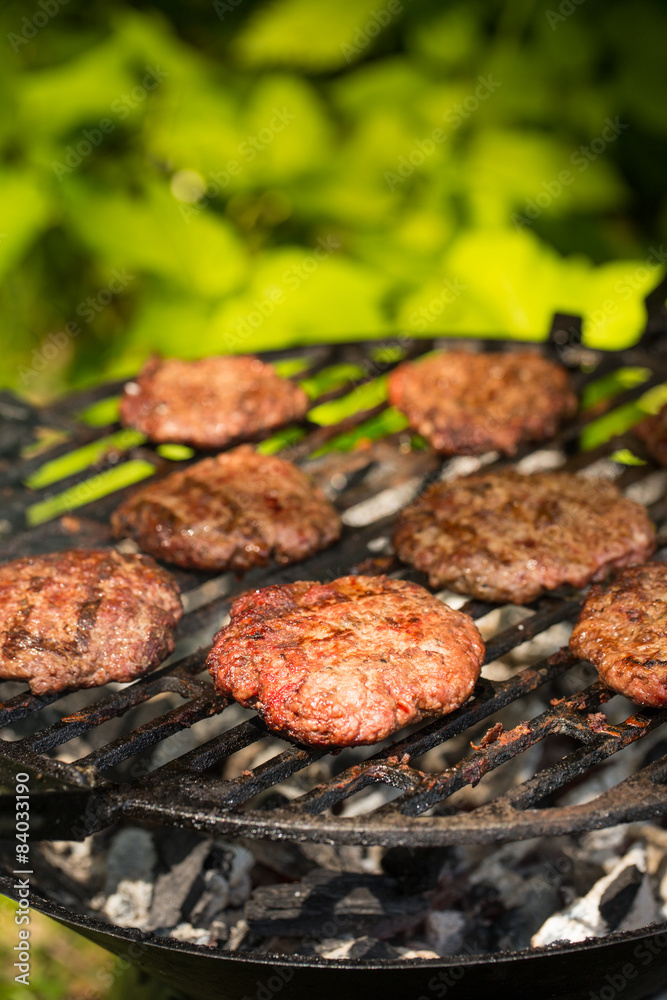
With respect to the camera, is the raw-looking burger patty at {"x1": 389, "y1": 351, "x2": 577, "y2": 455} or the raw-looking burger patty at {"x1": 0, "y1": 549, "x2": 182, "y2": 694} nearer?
the raw-looking burger patty at {"x1": 0, "y1": 549, "x2": 182, "y2": 694}

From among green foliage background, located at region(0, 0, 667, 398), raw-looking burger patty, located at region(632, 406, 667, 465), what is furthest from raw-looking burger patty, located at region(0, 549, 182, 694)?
green foliage background, located at region(0, 0, 667, 398)

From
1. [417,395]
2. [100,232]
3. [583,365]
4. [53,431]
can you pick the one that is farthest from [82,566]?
[100,232]

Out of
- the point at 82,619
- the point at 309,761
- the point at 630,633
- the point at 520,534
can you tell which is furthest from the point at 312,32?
the point at 309,761

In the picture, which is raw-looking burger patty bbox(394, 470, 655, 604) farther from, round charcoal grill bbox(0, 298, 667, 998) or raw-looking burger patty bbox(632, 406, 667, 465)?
raw-looking burger patty bbox(632, 406, 667, 465)

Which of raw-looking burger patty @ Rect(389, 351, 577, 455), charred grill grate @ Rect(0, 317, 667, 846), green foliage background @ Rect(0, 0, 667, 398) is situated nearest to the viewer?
charred grill grate @ Rect(0, 317, 667, 846)

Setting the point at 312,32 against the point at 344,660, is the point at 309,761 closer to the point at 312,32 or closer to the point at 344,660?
the point at 344,660

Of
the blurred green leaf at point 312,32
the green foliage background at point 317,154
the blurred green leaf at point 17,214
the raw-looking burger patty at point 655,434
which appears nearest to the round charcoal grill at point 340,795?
the raw-looking burger patty at point 655,434
